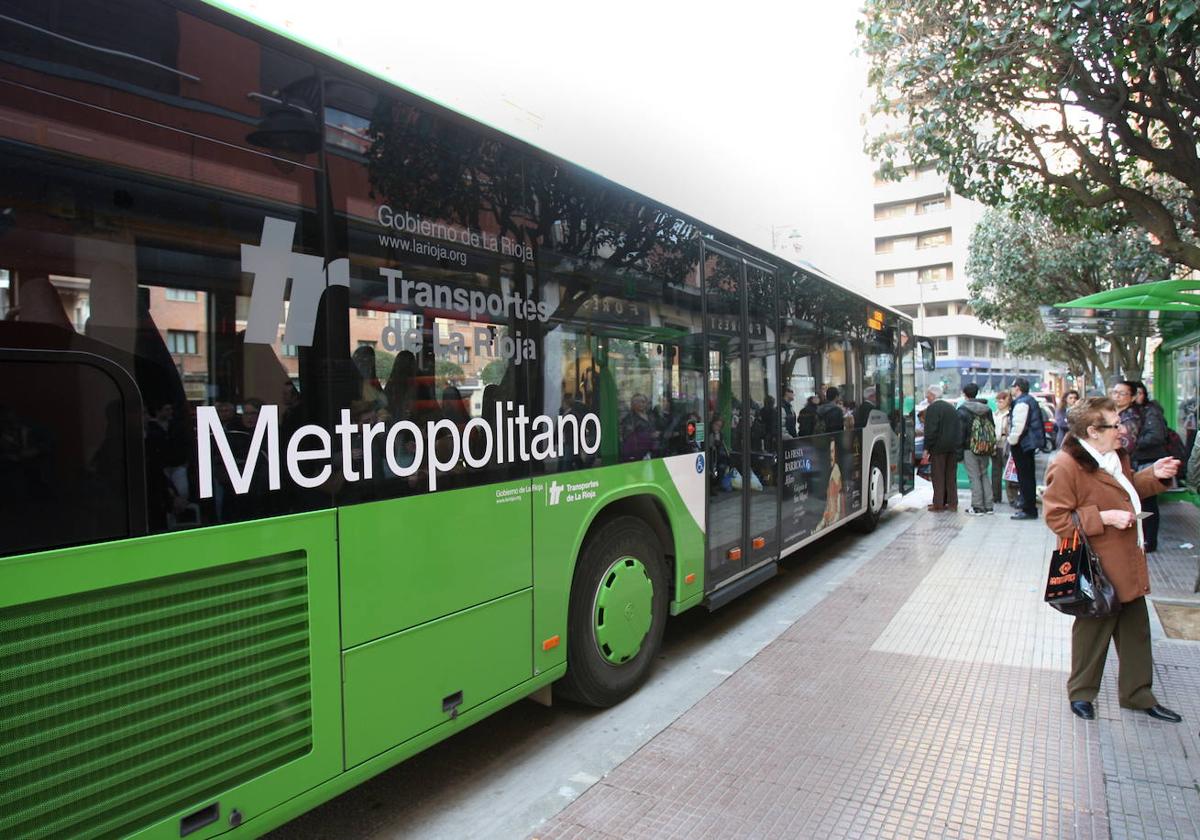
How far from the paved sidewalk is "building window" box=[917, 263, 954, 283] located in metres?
55.6

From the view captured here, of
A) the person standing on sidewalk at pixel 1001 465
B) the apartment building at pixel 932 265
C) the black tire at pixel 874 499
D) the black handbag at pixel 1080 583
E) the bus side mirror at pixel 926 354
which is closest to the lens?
the black handbag at pixel 1080 583

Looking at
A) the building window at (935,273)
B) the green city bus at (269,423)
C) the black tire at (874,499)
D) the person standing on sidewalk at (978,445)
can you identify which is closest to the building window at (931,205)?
the building window at (935,273)

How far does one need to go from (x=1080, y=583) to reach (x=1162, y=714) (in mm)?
857

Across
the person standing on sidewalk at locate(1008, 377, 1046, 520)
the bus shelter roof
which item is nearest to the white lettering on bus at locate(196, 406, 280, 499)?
the bus shelter roof

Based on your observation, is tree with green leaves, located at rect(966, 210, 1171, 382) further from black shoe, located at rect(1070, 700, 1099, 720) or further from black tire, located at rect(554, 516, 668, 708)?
black tire, located at rect(554, 516, 668, 708)

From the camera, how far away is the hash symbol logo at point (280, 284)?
239cm

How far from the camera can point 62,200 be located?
1993 millimetres

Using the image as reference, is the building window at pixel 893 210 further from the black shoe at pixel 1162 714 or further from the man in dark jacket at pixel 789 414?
the black shoe at pixel 1162 714

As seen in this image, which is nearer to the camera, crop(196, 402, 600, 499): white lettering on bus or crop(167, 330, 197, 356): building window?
crop(167, 330, 197, 356): building window

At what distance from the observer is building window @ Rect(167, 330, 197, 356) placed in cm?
216

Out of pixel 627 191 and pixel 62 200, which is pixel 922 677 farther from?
pixel 62 200

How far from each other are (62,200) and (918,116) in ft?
28.9

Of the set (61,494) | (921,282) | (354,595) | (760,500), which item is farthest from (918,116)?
(921,282)

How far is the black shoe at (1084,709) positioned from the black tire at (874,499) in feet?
17.1
